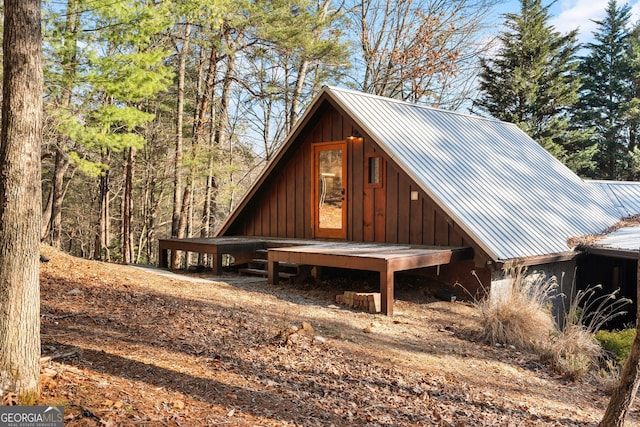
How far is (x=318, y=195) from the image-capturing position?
33.0ft

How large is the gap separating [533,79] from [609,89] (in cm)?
591

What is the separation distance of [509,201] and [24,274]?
25.5 feet

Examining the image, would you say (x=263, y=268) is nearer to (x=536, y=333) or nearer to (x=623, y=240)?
(x=536, y=333)

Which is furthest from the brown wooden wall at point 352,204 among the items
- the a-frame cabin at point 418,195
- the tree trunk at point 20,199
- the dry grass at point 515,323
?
the tree trunk at point 20,199

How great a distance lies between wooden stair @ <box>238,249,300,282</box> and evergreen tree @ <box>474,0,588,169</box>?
13502mm

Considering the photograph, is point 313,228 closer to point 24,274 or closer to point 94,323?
point 94,323

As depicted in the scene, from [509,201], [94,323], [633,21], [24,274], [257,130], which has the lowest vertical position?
[94,323]

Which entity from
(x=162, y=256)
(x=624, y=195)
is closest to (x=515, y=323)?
(x=162, y=256)

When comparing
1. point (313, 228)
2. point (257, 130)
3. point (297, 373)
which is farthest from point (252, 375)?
point (257, 130)

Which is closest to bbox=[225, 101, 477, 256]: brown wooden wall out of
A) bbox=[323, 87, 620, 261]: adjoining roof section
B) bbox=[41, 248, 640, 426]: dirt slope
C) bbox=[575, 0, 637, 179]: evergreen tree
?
bbox=[323, 87, 620, 261]: adjoining roof section

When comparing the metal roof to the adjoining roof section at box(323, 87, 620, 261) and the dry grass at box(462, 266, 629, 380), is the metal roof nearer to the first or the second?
the adjoining roof section at box(323, 87, 620, 261)

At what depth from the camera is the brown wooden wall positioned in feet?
27.1

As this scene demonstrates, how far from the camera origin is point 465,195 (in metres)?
8.16

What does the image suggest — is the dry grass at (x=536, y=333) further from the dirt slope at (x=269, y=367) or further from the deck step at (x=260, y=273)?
the deck step at (x=260, y=273)
